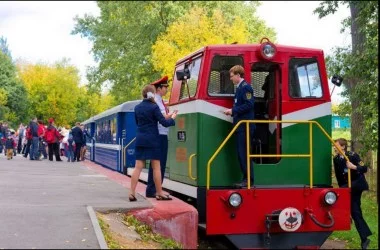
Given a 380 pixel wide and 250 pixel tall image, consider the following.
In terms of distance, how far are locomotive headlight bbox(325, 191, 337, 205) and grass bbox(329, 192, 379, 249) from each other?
210 cm

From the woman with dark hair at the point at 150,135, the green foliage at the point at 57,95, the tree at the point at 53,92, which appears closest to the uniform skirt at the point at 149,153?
the woman with dark hair at the point at 150,135

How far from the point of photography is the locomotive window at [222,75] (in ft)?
29.0

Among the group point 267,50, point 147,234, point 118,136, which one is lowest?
point 147,234

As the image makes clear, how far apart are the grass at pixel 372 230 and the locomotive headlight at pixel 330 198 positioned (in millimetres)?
2099

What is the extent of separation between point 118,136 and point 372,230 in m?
10.0

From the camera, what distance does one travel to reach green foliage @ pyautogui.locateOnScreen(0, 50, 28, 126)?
70.9 ft

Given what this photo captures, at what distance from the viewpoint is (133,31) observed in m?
37.5

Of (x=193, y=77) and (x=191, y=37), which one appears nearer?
(x=193, y=77)

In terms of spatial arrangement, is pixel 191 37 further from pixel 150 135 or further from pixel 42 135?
pixel 150 135

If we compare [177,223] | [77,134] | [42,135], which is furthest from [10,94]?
[177,223]

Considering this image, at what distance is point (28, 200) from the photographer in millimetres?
9898

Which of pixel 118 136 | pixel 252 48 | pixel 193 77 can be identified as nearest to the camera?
pixel 252 48

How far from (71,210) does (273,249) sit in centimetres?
301

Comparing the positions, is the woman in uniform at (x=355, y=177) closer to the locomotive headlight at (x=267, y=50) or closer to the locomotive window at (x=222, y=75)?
the locomotive headlight at (x=267, y=50)
